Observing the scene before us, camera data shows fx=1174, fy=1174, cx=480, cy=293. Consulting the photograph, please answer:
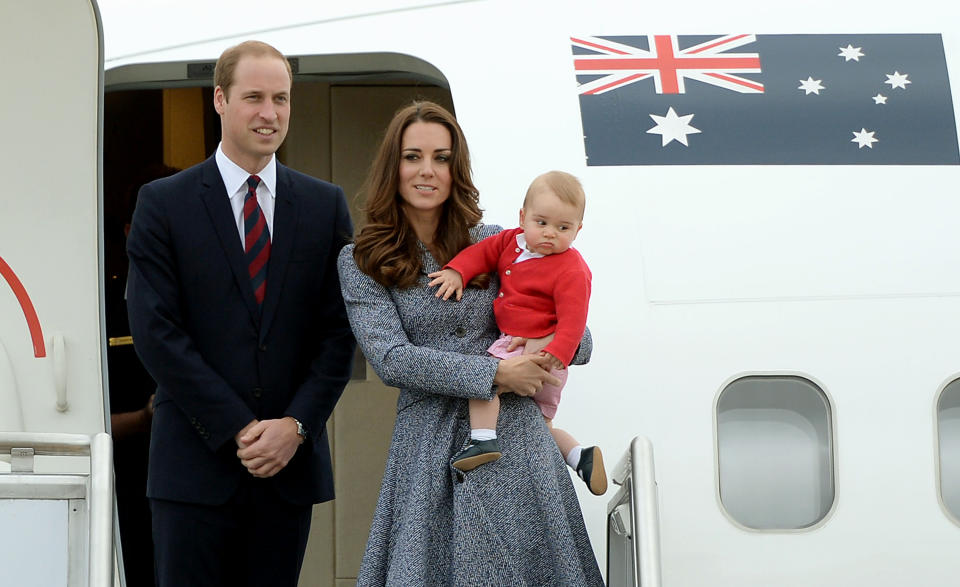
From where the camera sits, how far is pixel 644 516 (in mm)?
2773

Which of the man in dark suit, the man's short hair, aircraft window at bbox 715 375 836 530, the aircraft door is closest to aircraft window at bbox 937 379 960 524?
aircraft window at bbox 715 375 836 530

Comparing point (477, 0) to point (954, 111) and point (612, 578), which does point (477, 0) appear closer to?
point (954, 111)

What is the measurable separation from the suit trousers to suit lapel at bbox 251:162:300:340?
487mm

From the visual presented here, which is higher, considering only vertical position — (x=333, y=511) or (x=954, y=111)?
(x=954, y=111)

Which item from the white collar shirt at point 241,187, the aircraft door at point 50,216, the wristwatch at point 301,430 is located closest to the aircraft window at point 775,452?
the wristwatch at point 301,430

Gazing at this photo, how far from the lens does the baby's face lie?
2924 millimetres

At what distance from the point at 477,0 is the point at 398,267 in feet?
4.65

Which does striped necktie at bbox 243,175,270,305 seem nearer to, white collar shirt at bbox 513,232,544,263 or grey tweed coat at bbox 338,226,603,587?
grey tweed coat at bbox 338,226,603,587

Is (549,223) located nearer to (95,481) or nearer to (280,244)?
(280,244)

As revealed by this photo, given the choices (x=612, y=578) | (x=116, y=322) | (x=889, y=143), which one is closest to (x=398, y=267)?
(x=612, y=578)

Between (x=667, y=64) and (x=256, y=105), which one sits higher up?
(x=667, y=64)

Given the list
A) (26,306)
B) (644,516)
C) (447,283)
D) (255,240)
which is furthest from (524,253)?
(26,306)

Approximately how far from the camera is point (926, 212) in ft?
12.3

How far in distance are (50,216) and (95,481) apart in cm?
124
